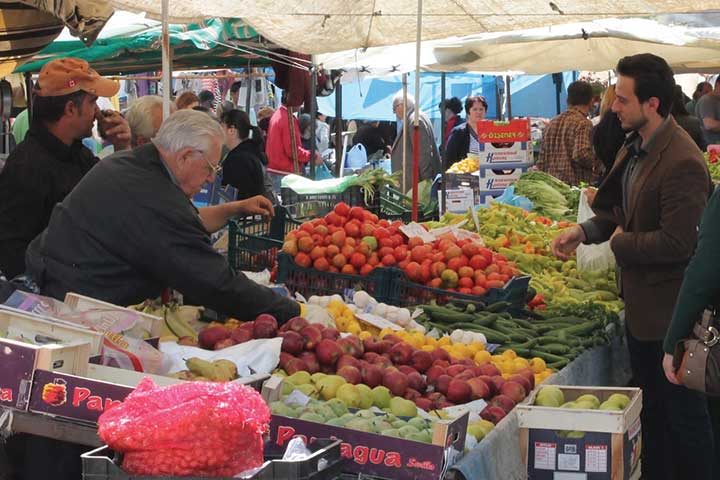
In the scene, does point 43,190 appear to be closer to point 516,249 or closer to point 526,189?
point 516,249

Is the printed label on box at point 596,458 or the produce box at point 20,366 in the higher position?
the produce box at point 20,366

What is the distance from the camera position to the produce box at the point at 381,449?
2.97 m

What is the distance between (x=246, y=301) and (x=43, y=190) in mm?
1472

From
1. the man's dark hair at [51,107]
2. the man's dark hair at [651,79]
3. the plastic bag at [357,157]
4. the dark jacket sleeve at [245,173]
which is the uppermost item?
the man's dark hair at [651,79]

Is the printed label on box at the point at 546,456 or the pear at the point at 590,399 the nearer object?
the printed label on box at the point at 546,456

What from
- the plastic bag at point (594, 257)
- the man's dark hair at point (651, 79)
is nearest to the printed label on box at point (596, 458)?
the man's dark hair at point (651, 79)

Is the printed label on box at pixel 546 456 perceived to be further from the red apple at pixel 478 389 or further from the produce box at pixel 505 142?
the produce box at pixel 505 142

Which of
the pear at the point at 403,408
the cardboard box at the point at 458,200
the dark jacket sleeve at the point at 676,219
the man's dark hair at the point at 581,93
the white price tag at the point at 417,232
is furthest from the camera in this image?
the man's dark hair at the point at 581,93

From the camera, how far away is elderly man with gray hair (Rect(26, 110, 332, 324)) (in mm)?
4031

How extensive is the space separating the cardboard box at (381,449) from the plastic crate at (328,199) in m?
5.26

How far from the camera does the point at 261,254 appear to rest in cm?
653

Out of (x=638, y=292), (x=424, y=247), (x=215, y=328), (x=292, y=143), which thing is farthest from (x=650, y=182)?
(x=292, y=143)

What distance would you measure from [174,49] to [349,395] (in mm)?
9292

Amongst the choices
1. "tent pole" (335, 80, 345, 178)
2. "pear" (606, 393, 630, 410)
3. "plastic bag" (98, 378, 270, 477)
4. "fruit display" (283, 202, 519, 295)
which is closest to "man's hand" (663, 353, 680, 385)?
"pear" (606, 393, 630, 410)
